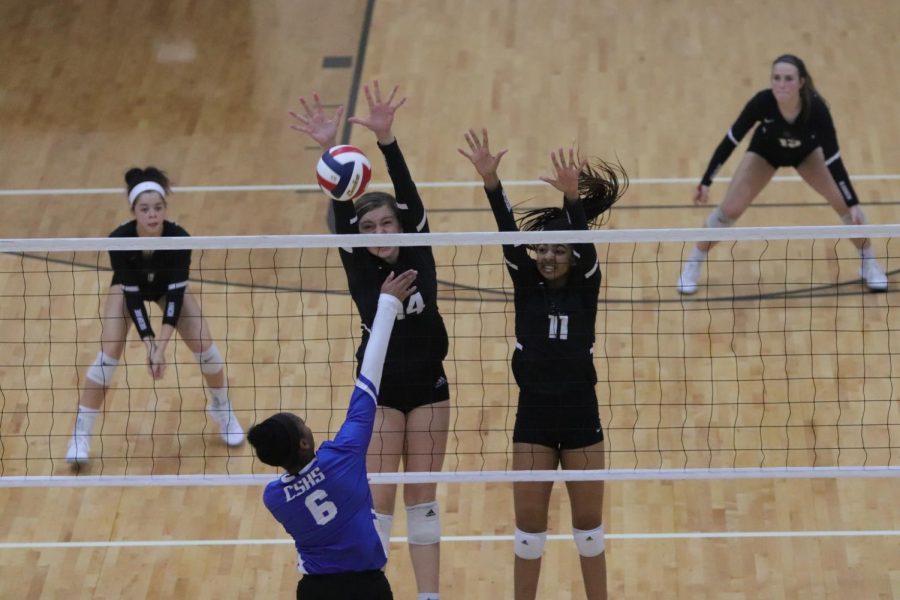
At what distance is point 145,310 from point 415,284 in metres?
2.42

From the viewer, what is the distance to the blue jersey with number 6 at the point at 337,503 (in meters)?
5.41

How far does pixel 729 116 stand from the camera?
12.1 m

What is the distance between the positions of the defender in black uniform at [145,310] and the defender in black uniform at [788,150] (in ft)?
11.6

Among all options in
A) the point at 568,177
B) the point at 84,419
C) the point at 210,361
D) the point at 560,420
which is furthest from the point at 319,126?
the point at 84,419

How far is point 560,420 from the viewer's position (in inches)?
258

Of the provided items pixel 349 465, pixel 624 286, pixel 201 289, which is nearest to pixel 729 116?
pixel 624 286

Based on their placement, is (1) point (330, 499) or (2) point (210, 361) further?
(2) point (210, 361)

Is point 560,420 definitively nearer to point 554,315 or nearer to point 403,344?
point 554,315

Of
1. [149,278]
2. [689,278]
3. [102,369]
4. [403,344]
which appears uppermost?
[689,278]

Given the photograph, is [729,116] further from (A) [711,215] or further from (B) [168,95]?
(B) [168,95]

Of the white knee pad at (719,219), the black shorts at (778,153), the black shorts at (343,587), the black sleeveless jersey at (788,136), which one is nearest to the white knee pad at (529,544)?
the black shorts at (343,587)

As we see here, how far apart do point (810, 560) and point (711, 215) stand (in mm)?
3218

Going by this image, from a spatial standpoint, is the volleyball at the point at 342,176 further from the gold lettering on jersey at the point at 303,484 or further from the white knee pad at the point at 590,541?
the white knee pad at the point at 590,541

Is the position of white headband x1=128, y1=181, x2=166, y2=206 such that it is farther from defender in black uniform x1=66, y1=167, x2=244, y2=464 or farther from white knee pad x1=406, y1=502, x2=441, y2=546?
white knee pad x1=406, y1=502, x2=441, y2=546
